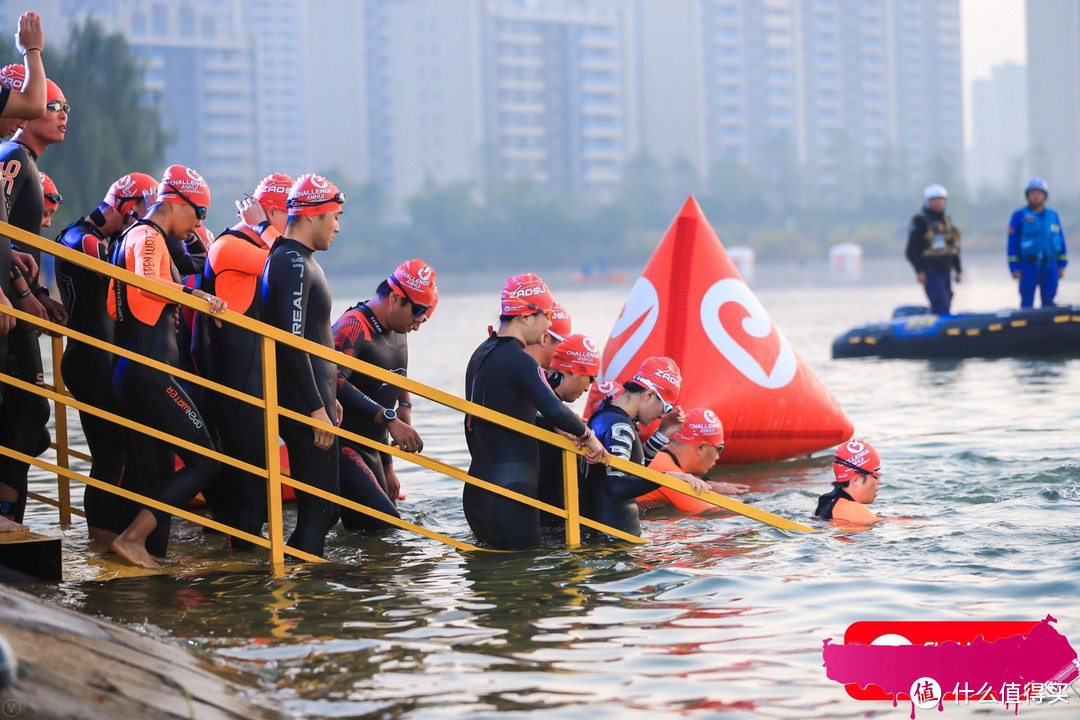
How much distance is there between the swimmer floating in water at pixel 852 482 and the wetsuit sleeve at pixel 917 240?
33.1ft

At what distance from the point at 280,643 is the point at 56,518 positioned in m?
3.71

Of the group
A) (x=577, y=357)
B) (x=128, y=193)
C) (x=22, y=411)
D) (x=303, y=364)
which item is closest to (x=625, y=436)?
(x=577, y=357)

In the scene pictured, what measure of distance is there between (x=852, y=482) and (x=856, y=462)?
0.13m

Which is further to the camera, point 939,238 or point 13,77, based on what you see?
point 939,238

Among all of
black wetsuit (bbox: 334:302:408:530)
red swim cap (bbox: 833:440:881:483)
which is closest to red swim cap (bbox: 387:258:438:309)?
black wetsuit (bbox: 334:302:408:530)

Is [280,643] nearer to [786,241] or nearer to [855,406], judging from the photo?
[855,406]

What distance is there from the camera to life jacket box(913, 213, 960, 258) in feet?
55.2

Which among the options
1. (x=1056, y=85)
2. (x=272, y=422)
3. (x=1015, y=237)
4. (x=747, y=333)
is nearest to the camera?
(x=272, y=422)

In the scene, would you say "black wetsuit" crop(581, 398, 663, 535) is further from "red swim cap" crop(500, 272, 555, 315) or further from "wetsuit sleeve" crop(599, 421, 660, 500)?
"red swim cap" crop(500, 272, 555, 315)

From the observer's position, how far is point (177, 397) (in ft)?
19.7

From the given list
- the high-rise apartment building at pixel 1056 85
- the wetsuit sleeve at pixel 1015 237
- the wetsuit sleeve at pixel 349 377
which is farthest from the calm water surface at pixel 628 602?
the high-rise apartment building at pixel 1056 85

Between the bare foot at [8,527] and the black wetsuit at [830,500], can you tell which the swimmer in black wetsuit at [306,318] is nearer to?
the bare foot at [8,527]

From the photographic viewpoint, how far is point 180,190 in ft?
20.3

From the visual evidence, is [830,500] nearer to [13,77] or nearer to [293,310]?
[293,310]
